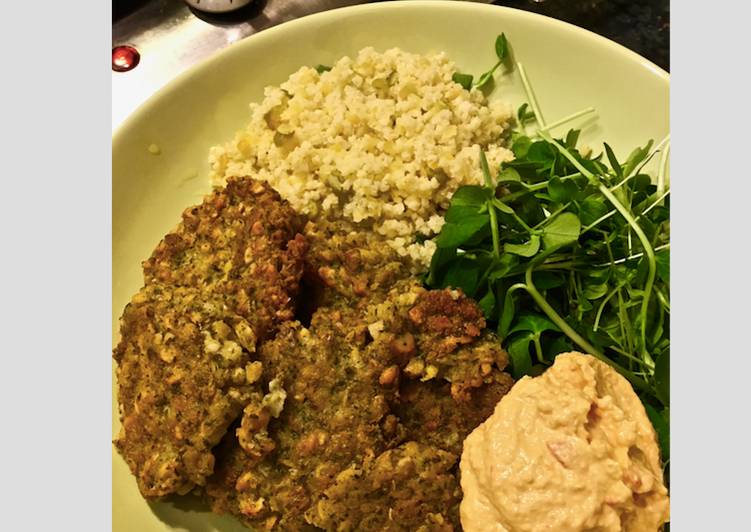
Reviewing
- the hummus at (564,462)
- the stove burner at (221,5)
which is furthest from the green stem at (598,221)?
the stove burner at (221,5)

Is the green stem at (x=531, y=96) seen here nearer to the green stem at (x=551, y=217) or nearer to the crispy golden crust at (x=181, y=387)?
the green stem at (x=551, y=217)

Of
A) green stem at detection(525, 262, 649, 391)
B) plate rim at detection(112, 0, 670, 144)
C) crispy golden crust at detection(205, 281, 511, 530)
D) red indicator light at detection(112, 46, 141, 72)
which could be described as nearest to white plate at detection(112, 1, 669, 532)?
plate rim at detection(112, 0, 670, 144)

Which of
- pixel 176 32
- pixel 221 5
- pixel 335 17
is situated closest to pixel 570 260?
pixel 335 17

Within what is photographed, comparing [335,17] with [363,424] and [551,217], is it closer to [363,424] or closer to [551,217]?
[551,217]

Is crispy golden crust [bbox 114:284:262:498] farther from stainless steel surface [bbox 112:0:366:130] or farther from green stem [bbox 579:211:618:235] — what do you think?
stainless steel surface [bbox 112:0:366:130]

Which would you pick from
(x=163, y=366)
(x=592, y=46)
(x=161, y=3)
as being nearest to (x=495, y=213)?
(x=592, y=46)

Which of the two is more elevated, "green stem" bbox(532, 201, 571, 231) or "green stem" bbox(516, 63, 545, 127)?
"green stem" bbox(516, 63, 545, 127)
